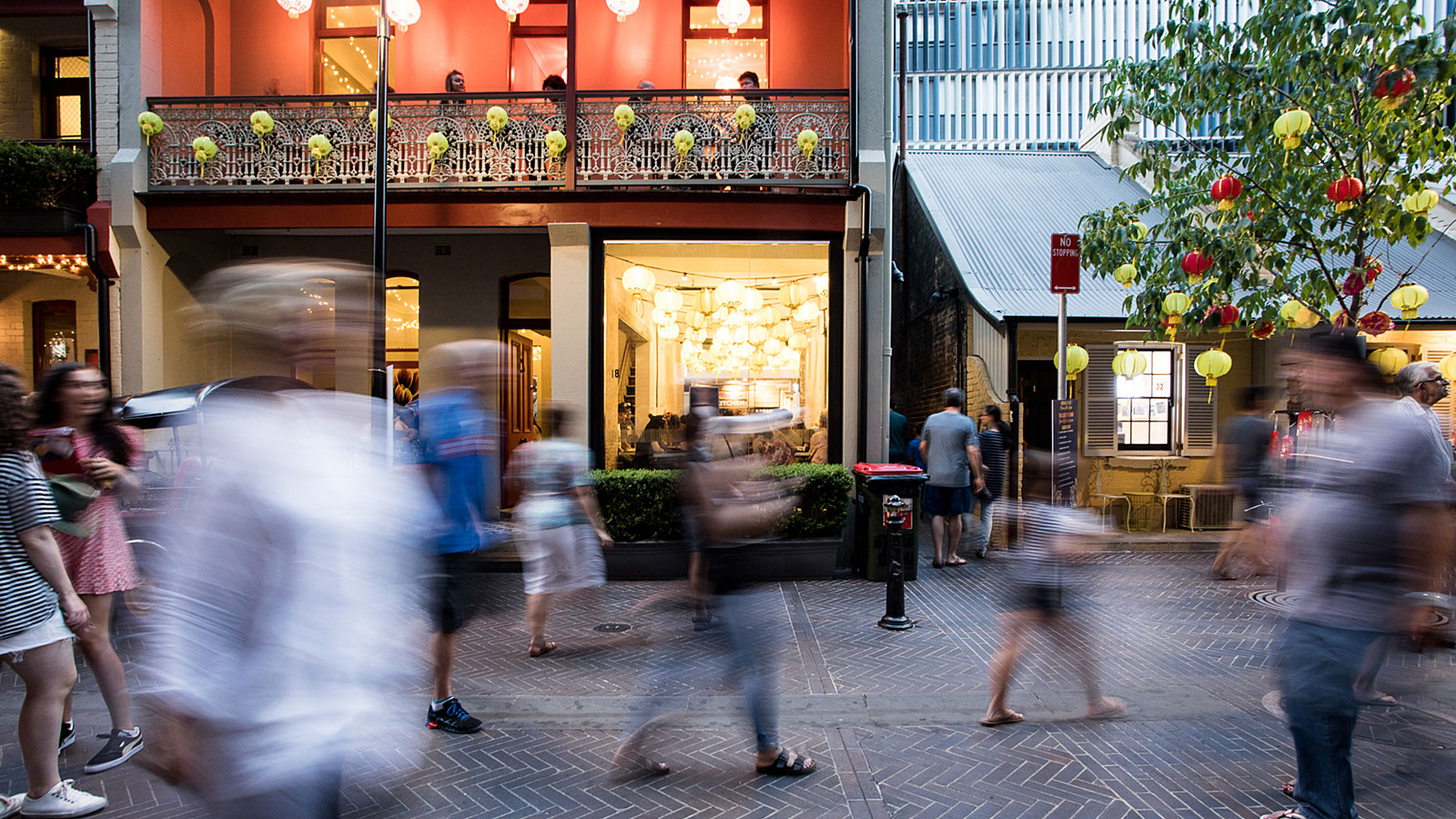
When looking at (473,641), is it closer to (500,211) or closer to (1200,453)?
(500,211)

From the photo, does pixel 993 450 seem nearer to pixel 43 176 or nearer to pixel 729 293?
pixel 729 293

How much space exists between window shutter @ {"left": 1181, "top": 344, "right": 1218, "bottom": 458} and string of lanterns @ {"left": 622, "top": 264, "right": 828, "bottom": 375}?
628 cm

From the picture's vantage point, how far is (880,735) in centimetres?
464

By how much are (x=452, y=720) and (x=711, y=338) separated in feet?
27.3

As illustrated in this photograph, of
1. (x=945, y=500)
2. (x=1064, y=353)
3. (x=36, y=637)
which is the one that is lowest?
(x=945, y=500)

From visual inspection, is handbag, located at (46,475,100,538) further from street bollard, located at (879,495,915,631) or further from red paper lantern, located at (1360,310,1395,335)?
red paper lantern, located at (1360,310,1395,335)

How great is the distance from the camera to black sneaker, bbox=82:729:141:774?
13.4 feet

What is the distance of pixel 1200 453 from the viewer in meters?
12.5

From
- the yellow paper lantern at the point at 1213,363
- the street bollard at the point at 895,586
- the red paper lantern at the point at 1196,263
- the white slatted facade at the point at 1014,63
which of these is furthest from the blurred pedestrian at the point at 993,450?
the white slatted facade at the point at 1014,63

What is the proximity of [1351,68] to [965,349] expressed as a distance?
23.1 feet

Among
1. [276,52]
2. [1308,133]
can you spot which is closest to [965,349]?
[1308,133]

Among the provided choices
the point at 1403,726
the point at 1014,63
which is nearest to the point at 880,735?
the point at 1403,726

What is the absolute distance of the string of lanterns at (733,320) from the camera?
10.8m

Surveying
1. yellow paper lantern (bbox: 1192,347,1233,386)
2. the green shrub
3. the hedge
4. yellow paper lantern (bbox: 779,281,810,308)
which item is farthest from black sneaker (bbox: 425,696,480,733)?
the green shrub
